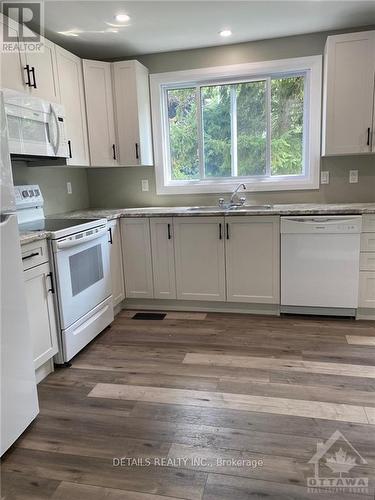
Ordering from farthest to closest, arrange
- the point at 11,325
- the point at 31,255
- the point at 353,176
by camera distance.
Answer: the point at 353,176, the point at 31,255, the point at 11,325

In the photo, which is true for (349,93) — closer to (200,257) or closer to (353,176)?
(353,176)

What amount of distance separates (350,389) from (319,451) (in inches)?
22.7

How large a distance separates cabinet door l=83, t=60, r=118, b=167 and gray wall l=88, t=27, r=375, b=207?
462mm

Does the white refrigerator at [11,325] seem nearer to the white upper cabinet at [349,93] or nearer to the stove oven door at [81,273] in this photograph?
the stove oven door at [81,273]

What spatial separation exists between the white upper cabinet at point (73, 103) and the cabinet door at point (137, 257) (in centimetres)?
73

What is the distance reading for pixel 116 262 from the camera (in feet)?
11.0

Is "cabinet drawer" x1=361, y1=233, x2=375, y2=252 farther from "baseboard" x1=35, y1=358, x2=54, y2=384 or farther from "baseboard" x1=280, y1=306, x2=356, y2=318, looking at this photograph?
"baseboard" x1=35, y1=358, x2=54, y2=384

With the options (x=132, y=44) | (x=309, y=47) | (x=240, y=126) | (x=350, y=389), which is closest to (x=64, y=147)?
(x=132, y=44)

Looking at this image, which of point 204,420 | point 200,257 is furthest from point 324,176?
point 204,420

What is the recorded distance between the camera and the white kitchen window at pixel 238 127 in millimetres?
3480

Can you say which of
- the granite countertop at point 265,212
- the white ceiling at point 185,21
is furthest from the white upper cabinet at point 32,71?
the granite countertop at point 265,212

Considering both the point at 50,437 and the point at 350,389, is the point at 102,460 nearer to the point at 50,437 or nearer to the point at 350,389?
the point at 50,437

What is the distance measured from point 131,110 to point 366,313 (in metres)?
2.82

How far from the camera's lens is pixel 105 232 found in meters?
3.01
